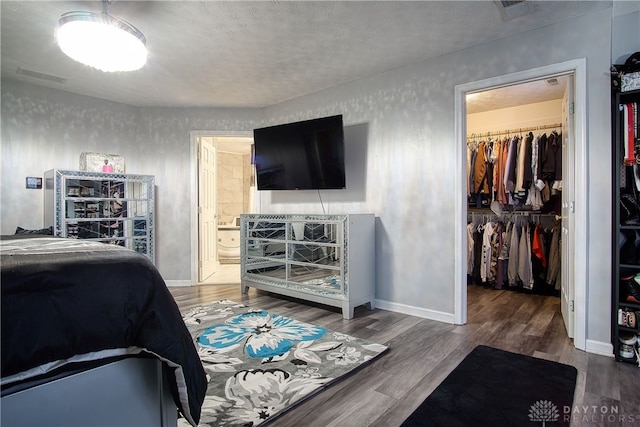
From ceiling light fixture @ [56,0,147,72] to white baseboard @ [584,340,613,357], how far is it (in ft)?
11.6

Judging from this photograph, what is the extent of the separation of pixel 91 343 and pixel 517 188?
13.6 feet

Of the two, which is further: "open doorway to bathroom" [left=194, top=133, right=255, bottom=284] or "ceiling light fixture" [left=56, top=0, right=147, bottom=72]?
"open doorway to bathroom" [left=194, top=133, right=255, bottom=284]

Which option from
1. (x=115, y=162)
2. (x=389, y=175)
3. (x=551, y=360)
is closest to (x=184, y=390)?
(x=551, y=360)

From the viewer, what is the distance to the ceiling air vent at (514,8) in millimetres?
2150

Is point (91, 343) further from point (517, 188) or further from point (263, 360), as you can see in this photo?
point (517, 188)

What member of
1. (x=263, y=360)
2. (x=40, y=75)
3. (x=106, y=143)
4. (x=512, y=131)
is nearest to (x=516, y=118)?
(x=512, y=131)

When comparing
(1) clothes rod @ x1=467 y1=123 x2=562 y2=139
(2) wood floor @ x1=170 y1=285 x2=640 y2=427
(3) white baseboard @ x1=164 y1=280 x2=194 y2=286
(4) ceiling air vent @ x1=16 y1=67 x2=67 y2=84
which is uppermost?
(4) ceiling air vent @ x1=16 y1=67 x2=67 y2=84

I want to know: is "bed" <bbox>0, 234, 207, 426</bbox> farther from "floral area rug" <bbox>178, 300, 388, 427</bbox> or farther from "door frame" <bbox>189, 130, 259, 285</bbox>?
"door frame" <bbox>189, 130, 259, 285</bbox>

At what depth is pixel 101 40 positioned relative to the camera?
2080 mm

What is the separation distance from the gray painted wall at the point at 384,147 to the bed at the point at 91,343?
2305 millimetres

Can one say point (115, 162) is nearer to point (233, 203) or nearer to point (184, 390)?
point (233, 203)

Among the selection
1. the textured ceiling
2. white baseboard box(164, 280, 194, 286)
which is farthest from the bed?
white baseboard box(164, 280, 194, 286)

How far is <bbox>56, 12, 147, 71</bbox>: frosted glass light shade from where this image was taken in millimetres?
1964

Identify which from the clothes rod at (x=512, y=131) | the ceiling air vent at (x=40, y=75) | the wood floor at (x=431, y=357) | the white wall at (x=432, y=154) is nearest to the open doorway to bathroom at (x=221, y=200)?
the wood floor at (x=431, y=357)
